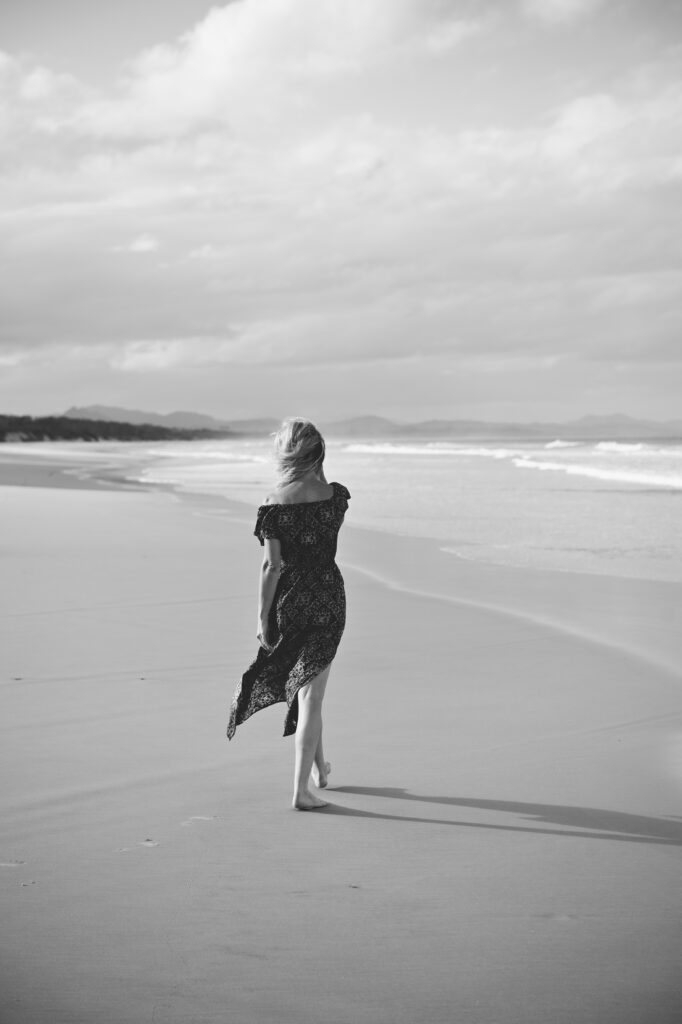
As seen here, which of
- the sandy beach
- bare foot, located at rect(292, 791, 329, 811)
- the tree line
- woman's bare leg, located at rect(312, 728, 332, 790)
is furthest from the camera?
the tree line

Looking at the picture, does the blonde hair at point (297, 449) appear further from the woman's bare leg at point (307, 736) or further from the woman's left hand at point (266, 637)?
the woman's bare leg at point (307, 736)

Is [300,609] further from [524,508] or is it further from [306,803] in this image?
[524,508]

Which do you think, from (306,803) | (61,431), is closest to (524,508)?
(306,803)

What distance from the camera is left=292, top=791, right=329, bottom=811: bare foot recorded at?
4.54m

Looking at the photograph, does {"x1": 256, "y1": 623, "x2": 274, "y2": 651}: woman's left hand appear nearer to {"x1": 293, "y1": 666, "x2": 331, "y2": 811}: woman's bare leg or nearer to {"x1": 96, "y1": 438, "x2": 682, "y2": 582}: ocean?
{"x1": 293, "y1": 666, "x2": 331, "y2": 811}: woman's bare leg

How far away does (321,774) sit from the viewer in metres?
4.80

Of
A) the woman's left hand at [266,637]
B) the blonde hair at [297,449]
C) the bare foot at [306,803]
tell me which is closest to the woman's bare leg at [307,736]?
the bare foot at [306,803]

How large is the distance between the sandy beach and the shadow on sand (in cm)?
1

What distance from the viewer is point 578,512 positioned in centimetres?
1853

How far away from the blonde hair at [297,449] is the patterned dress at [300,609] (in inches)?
5.8

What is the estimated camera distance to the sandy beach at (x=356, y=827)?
3.12m

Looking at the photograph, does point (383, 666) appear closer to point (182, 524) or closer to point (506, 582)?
point (506, 582)

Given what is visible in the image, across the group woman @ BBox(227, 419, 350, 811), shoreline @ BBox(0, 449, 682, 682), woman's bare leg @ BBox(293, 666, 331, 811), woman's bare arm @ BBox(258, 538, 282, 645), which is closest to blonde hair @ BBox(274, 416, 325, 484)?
woman @ BBox(227, 419, 350, 811)

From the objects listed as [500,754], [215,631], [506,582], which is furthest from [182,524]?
[500,754]
